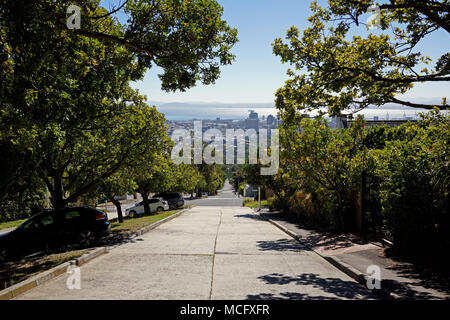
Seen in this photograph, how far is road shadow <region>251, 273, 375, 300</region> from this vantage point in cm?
613

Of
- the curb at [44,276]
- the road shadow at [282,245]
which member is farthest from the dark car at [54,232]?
the road shadow at [282,245]

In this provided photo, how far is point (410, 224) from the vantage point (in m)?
8.73

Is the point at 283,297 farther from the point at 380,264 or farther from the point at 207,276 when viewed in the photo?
the point at 380,264

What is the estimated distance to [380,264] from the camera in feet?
28.0

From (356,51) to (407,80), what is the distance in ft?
5.71

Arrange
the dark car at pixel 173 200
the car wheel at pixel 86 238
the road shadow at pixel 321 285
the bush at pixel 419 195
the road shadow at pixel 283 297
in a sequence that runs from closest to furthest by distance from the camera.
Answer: the road shadow at pixel 283 297 → the road shadow at pixel 321 285 → the bush at pixel 419 195 → the car wheel at pixel 86 238 → the dark car at pixel 173 200

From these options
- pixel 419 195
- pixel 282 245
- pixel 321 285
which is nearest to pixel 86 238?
pixel 282 245

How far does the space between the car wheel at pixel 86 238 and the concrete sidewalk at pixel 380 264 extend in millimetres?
7818

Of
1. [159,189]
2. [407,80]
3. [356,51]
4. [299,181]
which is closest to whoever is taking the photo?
[407,80]

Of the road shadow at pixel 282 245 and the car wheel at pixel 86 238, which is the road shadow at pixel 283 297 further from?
the car wheel at pixel 86 238

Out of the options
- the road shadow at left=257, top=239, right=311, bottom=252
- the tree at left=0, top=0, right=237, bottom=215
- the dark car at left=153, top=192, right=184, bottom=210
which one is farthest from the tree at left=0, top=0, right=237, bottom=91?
the dark car at left=153, top=192, right=184, bottom=210

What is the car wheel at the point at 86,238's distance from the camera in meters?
12.4

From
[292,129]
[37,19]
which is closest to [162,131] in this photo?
[292,129]

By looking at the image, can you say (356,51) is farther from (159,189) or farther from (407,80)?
(159,189)
